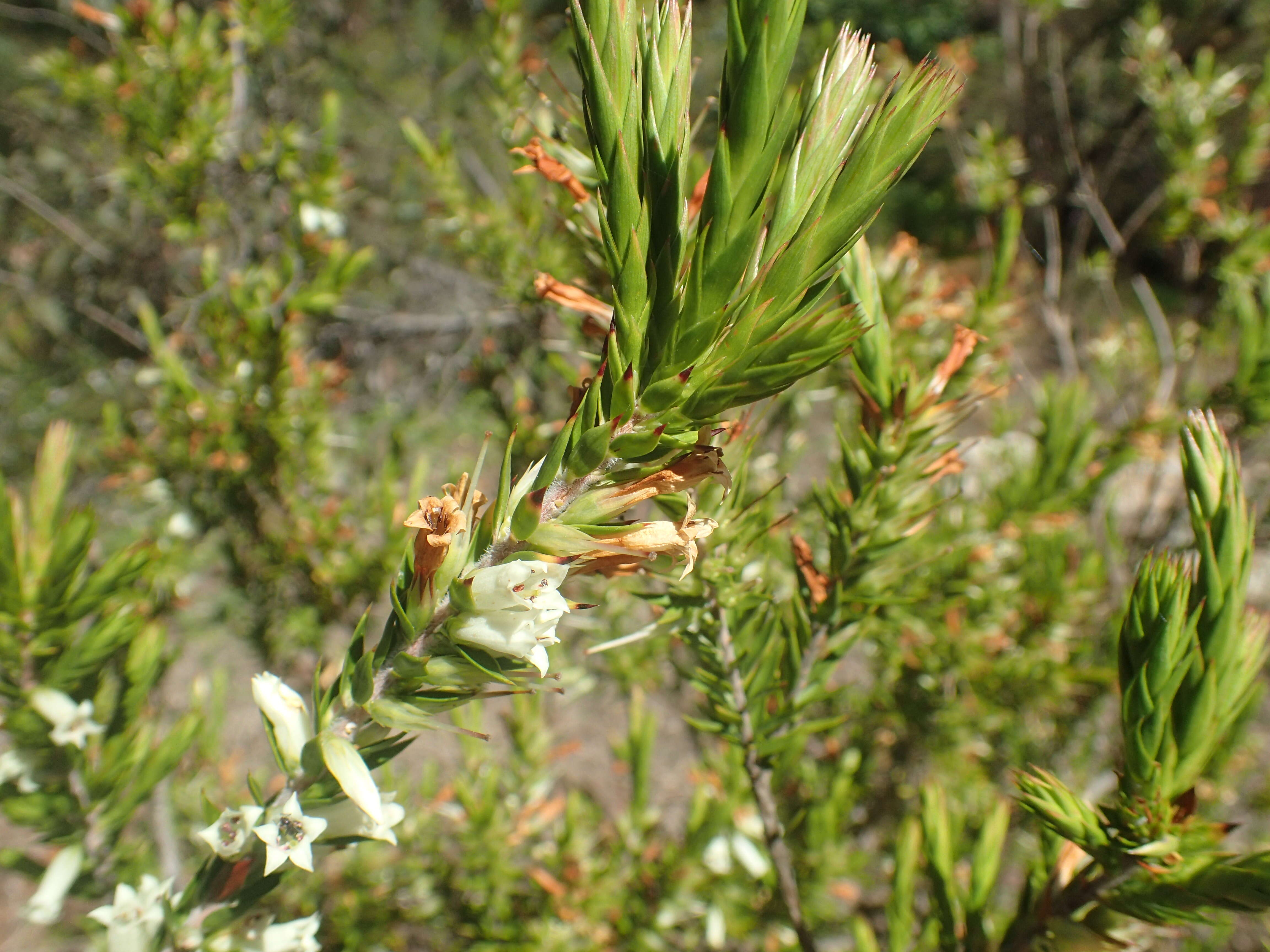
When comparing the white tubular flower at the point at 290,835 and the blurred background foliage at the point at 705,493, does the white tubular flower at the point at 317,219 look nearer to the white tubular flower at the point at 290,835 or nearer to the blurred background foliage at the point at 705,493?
the blurred background foliage at the point at 705,493

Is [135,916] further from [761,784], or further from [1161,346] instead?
[1161,346]

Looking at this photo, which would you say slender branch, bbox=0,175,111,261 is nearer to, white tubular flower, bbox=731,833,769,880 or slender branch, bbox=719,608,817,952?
slender branch, bbox=719,608,817,952

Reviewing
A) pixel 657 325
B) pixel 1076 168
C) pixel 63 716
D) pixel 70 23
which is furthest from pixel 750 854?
pixel 70 23

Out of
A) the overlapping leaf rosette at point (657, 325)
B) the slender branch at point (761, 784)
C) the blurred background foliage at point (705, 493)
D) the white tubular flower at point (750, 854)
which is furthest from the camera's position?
the white tubular flower at point (750, 854)

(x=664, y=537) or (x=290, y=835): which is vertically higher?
(x=664, y=537)

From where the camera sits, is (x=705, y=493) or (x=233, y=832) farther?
(x=705, y=493)

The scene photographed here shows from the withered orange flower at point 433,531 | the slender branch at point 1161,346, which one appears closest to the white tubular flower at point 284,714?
the withered orange flower at point 433,531

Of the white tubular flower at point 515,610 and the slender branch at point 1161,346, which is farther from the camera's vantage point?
the slender branch at point 1161,346
